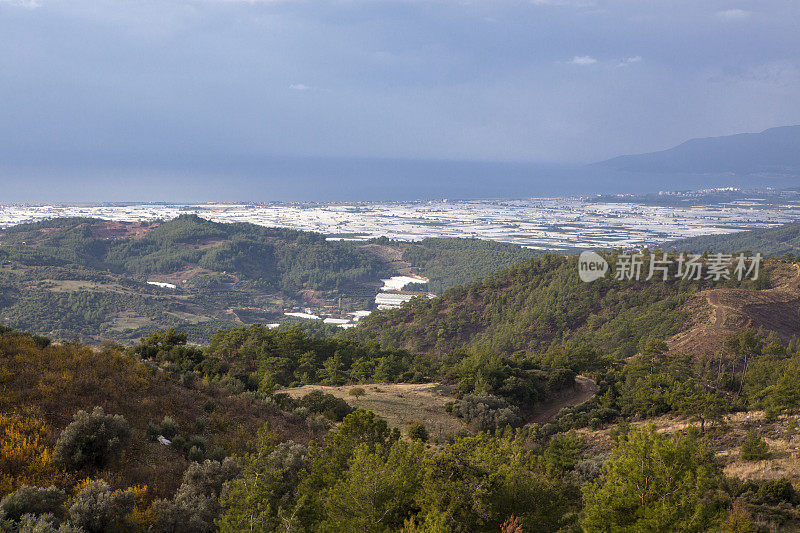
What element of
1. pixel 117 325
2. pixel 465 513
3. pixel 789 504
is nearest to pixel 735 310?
pixel 789 504

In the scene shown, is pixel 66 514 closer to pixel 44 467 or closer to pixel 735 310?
pixel 44 467

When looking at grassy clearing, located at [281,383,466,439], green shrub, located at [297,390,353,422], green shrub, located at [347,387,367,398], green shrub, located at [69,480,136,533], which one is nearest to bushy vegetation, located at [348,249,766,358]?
grassy clearing, located at [281,383,466,439]

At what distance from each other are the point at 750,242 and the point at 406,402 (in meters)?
142

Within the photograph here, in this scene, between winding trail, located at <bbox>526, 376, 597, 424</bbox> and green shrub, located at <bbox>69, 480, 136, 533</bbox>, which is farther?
winding trail, located at <bbox>526, 376, 597, 424</bbox>

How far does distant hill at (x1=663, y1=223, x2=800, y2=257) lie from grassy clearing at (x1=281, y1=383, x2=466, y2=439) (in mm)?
112609

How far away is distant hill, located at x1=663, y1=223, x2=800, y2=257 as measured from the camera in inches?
4766

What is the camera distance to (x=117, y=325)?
250ft

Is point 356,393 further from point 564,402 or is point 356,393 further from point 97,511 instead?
point 97,511

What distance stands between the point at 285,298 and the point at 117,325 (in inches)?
1603

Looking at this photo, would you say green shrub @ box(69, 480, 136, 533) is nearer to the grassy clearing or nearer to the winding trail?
the grassy clearing

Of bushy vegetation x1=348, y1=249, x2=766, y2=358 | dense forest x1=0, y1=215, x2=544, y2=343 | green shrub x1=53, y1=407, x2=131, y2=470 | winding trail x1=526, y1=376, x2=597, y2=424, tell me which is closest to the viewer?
green shrub x1=53, y1=407, x2=131, y2=470

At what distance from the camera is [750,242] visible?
130625 mm

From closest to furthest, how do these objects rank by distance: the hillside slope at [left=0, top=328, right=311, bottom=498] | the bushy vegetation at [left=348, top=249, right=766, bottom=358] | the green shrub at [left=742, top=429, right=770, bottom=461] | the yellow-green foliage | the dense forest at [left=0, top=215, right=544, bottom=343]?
1. the yellow-green foliage
2. the hillside slope at [left=0, top=328, right=311, bottom=498]
3. the green shrub at [left=742, top=429, right=770, bottom=461]
4. the bushy vegetation at [left=348, top=249, right=766, bottom=358]
5. the dense forest at [left=0, top=215, right=544, bottom=343]

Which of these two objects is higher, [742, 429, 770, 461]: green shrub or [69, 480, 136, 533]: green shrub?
[69, 480, 136, 533]: green shrub
